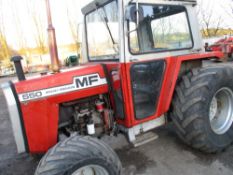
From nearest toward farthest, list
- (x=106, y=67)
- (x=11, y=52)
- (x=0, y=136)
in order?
(x=106, y=67) < (x=0, y=136) < (x=11, y=52)

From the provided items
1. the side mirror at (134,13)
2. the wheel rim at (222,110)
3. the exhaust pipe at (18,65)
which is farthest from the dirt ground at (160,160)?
the side mirror at (134,13)

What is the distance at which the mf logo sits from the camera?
2.48 m

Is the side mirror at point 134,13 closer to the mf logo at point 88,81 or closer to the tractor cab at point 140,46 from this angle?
the tractor cab at point 140,46

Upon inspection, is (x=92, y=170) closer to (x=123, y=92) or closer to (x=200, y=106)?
(x=123, y=92)

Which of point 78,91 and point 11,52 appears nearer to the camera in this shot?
point 78,91

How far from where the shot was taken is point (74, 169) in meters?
2.01

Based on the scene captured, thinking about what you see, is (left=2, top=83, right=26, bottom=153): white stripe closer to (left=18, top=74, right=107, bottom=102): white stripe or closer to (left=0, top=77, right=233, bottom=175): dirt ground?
(left=18, top=74, right=107, bottom=102): white stripe

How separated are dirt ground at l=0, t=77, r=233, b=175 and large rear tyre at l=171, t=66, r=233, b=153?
18cm

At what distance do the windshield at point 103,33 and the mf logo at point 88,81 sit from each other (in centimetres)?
33

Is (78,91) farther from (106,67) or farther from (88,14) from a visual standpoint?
(88,14)

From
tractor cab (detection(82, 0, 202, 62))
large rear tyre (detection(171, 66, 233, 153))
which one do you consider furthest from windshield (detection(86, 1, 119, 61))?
large rear tyre (detection(171, 66, 233, 153))

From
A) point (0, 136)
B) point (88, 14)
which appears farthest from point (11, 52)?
point (88, 14)

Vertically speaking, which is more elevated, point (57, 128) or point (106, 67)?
point (106, 67)

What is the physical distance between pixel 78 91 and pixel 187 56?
1.46m
